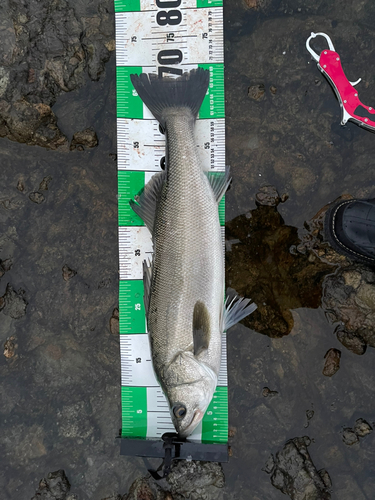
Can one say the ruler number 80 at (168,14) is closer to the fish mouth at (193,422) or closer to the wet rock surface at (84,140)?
the wet rock surface at (84,140)

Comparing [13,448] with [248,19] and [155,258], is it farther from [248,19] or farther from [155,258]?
[248,19]

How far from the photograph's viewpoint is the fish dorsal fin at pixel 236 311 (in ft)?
10.5

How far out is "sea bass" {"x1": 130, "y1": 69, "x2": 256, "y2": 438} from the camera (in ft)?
9.15

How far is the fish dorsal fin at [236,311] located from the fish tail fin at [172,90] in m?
1.87

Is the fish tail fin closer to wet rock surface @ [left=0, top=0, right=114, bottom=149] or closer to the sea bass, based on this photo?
the sea bass

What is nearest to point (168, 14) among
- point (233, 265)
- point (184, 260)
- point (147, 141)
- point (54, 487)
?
point (147, 141)

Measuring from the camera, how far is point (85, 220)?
3.50 metres

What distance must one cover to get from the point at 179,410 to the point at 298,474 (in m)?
1.51

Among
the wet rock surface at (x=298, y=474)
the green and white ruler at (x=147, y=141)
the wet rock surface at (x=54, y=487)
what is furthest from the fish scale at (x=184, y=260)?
the wet rock surface at (x=54, y=487)

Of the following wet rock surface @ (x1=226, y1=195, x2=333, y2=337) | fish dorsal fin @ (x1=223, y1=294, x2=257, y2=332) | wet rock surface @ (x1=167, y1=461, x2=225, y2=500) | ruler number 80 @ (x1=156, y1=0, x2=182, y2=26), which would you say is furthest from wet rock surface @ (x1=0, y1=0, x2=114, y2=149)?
wet rock surface @ (x1=167, y1=461, x2=225, y2=500)

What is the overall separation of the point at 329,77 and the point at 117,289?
3024 mm

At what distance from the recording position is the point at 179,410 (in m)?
2.76

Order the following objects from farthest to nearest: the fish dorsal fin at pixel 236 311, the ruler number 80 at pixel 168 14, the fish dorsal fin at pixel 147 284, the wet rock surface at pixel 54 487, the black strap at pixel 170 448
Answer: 1. the wet rock surface at pixel 54 487
2. the ruler number 80 at pixel 168 14
3. the fish dorsal fin at pixel 236 311
4. the black strap at pixel 170 448
5. the fish dorsal fin at pixel 147 284

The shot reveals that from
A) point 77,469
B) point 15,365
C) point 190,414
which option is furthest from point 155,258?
point 77,469
